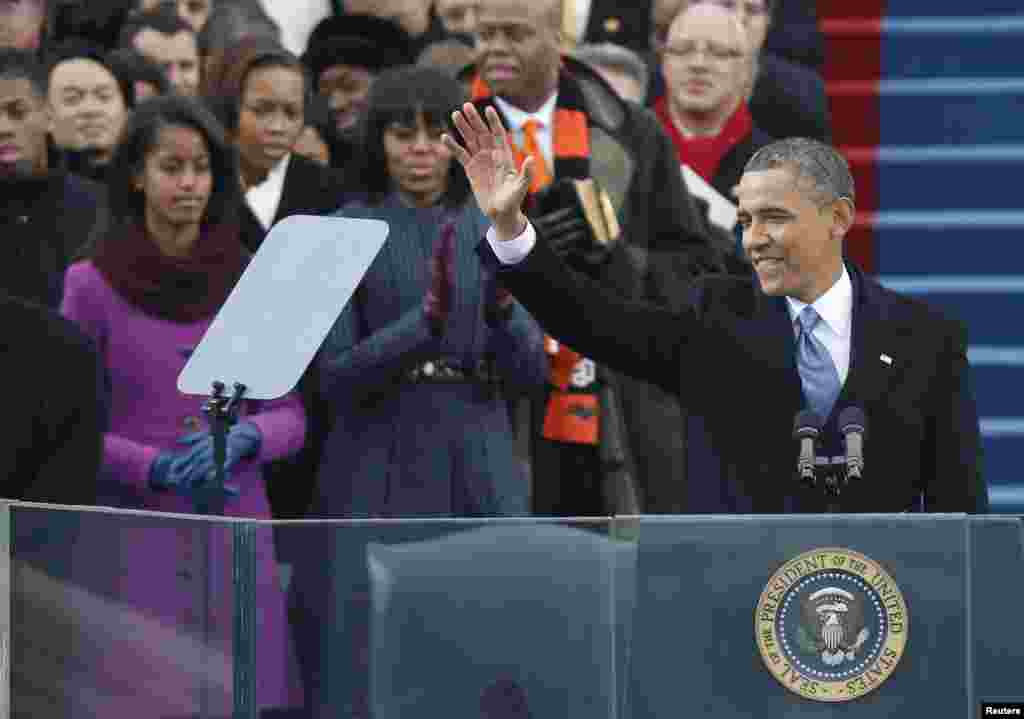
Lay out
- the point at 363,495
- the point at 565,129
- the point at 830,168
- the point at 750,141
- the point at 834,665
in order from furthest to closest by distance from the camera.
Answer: the point at 750,141 → the point at 565,129 → the point at 363,495 → the point at 830,168 → the point at 834,665

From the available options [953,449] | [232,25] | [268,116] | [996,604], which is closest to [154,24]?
[232,25]

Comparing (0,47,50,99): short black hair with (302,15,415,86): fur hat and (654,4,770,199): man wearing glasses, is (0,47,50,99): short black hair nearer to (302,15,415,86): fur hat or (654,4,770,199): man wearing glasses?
(302,15,415,86): fur hat

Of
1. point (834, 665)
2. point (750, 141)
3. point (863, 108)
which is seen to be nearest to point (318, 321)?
point (834, 665)

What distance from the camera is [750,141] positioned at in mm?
7676

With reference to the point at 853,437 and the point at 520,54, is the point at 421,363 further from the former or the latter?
the point at 853,437

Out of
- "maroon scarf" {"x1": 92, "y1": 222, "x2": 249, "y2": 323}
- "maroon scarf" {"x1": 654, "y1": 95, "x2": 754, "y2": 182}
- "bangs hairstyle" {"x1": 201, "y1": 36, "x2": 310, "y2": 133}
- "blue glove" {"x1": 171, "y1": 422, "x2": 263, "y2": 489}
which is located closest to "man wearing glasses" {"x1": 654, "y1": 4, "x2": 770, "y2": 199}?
"maroon scarf" {"x1": 654, "y1": 95, "x2": 754, "y2": 182}

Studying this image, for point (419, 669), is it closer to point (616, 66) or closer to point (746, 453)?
point (746, 453)

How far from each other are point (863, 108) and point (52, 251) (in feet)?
11.8

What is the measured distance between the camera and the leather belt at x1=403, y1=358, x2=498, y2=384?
6352 millimetres

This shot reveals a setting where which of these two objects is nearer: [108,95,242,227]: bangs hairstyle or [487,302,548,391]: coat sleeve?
[487,302,548,391]: coat sleeve

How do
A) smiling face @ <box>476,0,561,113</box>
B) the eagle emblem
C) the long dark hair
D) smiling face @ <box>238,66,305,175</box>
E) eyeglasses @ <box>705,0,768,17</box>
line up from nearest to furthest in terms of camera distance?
the eagle emblem
the long dark hair
smiling face @ <box>476,0,561,113</box>
smiling face @ <box>238,66,305,175</box>
eyeglasses @ <box>705,0,768,17</box>

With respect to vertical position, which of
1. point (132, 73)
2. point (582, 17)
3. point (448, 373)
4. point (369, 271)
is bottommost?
point (448, 373)

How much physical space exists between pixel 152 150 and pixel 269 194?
0.71 metres

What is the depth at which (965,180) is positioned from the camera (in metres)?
9.16
